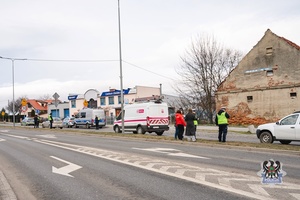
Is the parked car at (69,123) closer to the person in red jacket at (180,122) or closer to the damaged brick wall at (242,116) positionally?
the damaged brick wall at (242,116)

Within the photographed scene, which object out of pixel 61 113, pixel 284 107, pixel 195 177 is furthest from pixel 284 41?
pixel 61 113

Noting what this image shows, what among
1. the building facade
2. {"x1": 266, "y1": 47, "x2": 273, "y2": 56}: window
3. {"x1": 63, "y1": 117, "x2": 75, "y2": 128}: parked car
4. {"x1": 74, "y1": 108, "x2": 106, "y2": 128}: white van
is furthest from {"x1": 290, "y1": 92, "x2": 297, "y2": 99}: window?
{"x1": 63, "y1": 117, "x2": 75, "y2": 128}: parked car

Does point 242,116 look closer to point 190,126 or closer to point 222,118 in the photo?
point 190,126

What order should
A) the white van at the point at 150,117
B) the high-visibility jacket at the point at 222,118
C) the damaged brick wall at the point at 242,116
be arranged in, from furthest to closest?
the damaged brick wall at the point at 242,116 < the white van at the point at 150,117 < the high-visibility jacket at the point at 222,118

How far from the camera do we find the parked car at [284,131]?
13516mm

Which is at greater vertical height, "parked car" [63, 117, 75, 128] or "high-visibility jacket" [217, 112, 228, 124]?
"high-visibility jacket" [217, 112, 228, 124]

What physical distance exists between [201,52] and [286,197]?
35.8 metres

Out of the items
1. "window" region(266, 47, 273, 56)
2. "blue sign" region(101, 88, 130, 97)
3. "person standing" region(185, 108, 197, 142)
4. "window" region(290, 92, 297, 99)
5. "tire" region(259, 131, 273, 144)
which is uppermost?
"window" region(266, 47, 273, 56)

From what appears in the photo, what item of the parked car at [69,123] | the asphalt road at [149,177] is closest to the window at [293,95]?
the asphalt road at [149,177]

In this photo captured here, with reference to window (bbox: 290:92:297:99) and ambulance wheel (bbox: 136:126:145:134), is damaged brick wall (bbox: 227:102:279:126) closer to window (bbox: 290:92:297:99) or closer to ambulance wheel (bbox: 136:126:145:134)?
window (bbox: 290:92:297:99)

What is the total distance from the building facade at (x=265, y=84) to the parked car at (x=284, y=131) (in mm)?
16001

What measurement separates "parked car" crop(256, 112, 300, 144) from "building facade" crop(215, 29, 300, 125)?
52.5 feet

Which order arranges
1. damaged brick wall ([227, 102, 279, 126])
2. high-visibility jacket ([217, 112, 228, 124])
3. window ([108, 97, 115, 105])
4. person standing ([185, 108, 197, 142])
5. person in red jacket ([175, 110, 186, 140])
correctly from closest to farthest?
high-visibility jacket ([217, 112, 228, 124]), person standing ([185, 108, 197, 142]), person in red jacket ([175, 110, 186, 140]), damaged brick wall ([227, 102, 279, 126]), window ([108, 97, 115, 105])

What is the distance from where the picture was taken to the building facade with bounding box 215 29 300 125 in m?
29.3
